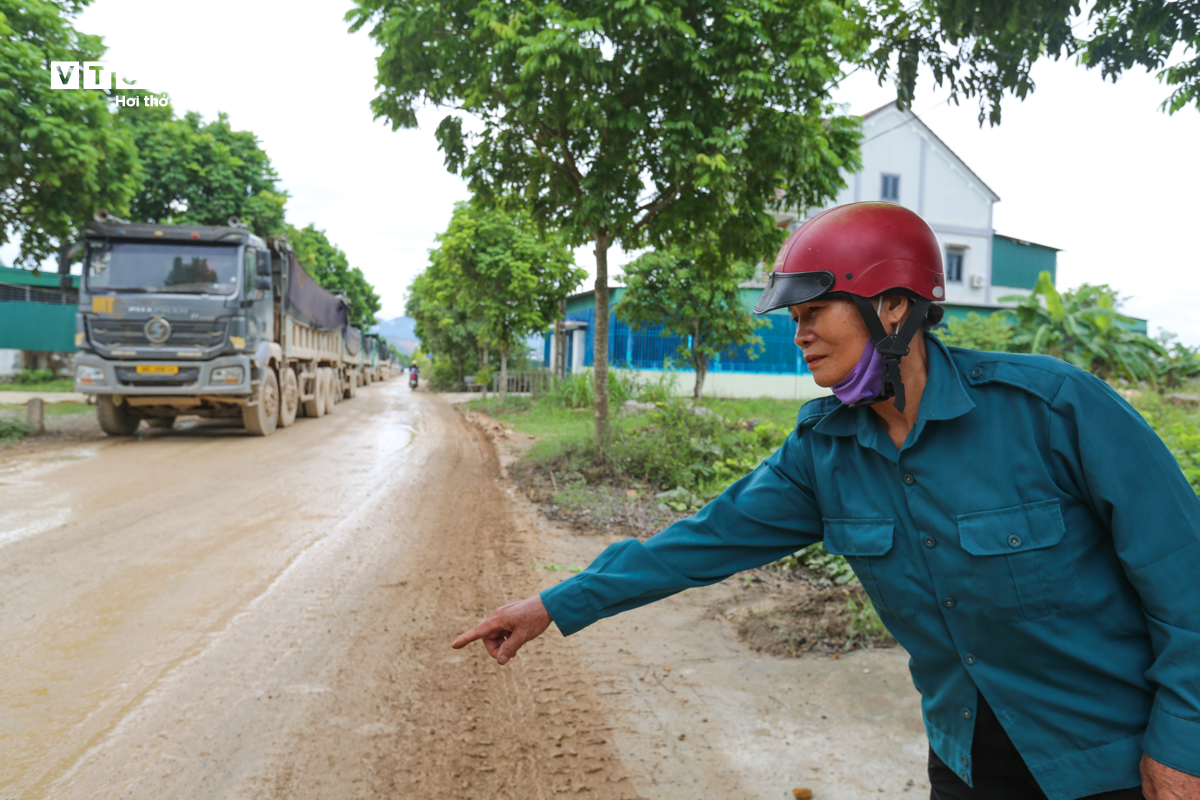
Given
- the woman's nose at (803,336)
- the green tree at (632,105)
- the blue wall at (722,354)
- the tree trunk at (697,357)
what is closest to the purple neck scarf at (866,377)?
the woman's nose at (803,336)

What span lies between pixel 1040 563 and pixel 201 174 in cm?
2194

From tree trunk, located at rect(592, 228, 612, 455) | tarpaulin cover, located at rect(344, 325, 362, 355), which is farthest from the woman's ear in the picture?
tarpaulin cover, located at rect(344, 325, 362, 355)

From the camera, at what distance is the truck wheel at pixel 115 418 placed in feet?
38.9

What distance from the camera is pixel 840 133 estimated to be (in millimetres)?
7871

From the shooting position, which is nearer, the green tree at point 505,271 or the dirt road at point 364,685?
the dirt road at point 364,685

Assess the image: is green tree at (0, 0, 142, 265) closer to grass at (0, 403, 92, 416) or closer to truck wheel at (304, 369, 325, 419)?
grass at (0, 403, 92, 416)

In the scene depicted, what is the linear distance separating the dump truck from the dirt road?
217 inches

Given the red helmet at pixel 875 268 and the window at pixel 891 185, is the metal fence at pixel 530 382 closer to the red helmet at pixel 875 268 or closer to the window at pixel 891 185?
the window at pixel 891 185

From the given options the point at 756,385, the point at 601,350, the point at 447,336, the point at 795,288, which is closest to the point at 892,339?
the point at 795,288

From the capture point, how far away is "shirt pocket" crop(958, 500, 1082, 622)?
Result: 1.37 m

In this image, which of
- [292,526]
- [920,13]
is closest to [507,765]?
[292,526]

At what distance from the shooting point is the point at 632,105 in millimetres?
7559

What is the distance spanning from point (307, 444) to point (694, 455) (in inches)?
270

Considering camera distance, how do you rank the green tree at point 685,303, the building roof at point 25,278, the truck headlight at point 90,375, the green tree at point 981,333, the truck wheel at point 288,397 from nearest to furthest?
the truck headlight at point 90,375 < the truck wheel at point 288,397 < the green tree at point 685,303 < the green tree at point 981,333 < the building roof at point 25,278
